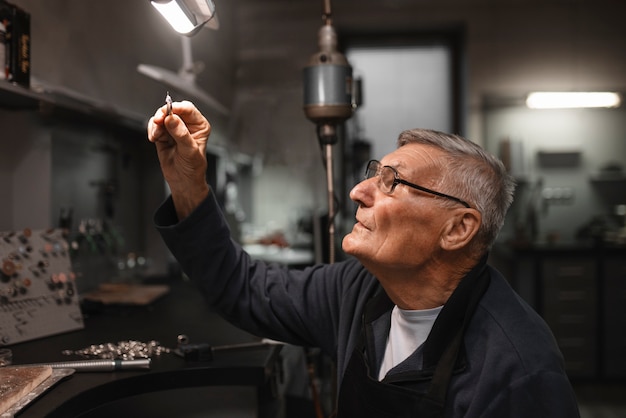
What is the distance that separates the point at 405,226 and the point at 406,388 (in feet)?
1.06

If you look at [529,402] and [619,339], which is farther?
[619,339]

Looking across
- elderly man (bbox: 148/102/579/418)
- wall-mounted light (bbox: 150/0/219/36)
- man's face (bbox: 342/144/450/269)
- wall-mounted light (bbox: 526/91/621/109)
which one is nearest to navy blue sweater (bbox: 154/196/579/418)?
elderly man (bbox: 148/102/579/418)

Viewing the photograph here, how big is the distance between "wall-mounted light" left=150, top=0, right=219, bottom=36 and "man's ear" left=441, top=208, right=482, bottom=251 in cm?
71

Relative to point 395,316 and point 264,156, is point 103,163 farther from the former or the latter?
point 264,156

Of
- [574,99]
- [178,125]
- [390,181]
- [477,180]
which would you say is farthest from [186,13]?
[574,99]

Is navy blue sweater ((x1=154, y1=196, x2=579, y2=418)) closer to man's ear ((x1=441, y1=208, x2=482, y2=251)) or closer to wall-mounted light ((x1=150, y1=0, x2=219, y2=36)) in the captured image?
man's ear ((x1=441, y1=208, x2=482, y2=251))

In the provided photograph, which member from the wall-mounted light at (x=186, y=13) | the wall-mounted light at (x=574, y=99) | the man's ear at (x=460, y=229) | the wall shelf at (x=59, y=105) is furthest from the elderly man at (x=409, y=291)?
the wall-mounted light at (x=574, y=99)

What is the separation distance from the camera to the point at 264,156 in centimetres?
514

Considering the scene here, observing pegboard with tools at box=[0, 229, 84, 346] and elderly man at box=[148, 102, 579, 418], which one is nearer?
elderly man at box=[148, 102, 579, 418]

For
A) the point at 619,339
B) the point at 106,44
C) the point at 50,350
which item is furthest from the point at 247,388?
the point at 619,339

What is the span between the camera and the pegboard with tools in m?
1.58

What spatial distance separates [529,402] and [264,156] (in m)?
4.26

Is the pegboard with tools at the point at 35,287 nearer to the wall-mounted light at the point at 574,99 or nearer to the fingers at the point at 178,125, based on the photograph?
the fingers at the point at 178,125

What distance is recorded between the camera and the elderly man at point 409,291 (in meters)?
1.09
